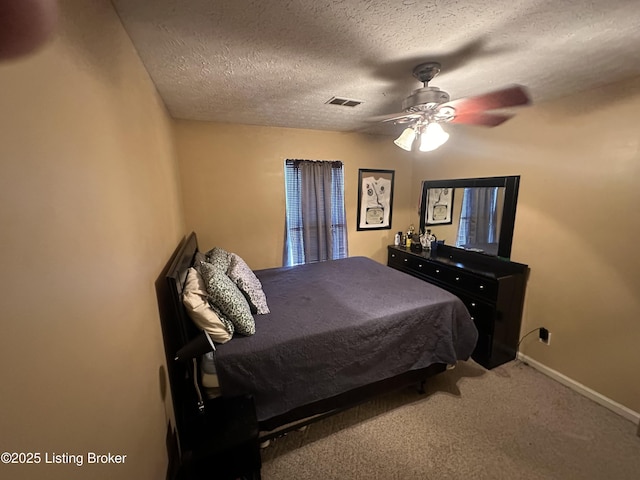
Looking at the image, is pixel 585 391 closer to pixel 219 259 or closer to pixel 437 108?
pixel 437 108

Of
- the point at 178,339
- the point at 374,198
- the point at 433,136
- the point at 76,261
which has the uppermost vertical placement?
the point at 433,136

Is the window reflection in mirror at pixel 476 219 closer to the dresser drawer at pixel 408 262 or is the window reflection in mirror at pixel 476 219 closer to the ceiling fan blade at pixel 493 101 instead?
the dresser drawer at pixel 408 262

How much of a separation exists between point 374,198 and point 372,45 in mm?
2492

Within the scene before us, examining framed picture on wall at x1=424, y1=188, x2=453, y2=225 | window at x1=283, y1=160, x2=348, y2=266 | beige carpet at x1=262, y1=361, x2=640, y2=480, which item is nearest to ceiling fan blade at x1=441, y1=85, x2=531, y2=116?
framed picture on wall at x1=424, y1=188, x2=453, y2=225

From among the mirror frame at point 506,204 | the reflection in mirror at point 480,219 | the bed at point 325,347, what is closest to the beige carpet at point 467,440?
the bed at point 325,347

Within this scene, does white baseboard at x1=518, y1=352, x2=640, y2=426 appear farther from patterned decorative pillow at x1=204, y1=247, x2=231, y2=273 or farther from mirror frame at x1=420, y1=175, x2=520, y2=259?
patterned decorative pillow at x1=204, y1=247, x2=231, y2=273

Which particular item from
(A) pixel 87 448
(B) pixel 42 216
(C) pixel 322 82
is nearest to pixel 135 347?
(A) pixel 87 448

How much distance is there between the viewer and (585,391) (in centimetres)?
212

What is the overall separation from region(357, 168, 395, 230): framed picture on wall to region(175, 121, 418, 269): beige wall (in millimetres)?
110

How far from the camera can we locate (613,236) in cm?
191

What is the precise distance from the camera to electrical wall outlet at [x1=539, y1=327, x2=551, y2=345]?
2344 millimetres

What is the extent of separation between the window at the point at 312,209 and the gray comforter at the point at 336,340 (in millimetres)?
971

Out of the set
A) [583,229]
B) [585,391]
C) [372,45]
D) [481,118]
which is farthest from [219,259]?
[585,391]

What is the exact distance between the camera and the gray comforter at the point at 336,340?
1.52 metres
